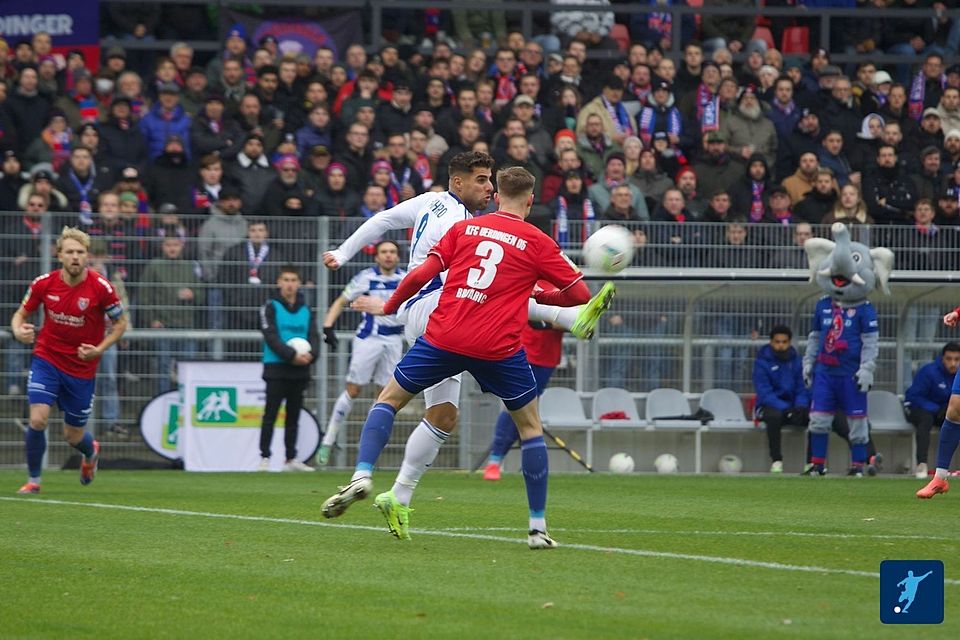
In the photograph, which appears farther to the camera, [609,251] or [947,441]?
[947,441]

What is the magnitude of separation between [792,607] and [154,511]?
6.25m

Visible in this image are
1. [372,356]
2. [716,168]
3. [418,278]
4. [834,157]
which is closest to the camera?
[418,278]

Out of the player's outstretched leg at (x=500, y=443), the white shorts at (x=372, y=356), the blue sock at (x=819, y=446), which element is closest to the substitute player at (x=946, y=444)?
the blue sock at (x=819, y=446)

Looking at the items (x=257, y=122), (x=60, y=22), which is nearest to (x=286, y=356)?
(x=257, y=122)

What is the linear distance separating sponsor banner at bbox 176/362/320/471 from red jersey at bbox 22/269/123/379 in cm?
403

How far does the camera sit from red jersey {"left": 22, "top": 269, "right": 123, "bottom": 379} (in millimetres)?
13570

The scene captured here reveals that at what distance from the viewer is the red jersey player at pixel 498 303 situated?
8805mm

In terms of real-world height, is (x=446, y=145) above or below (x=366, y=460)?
above

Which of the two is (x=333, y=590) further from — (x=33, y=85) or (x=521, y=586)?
(x=33, y=85)

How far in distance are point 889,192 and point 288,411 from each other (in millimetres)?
7948

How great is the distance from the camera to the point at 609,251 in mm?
10047

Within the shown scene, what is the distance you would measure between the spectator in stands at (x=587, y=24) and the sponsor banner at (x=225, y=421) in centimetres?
823

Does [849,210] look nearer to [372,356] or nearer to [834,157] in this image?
[834,157]

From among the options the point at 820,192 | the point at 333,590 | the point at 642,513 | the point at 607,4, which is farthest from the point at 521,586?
the point at 607,4
